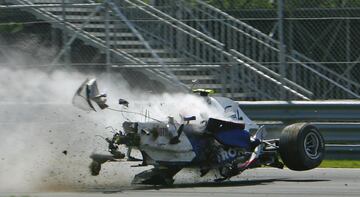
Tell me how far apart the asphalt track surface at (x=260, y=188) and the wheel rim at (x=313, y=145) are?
318 millimetres

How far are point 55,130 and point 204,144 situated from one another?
8.51 feet

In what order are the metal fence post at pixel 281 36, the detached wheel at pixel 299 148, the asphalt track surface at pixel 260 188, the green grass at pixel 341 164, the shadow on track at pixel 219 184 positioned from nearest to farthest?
the asphalt track surface at pixel 260 188
the shadow on track at pixel 219 184
the detached wheel at pixel 299 148
the green grass at pixel 341 164
the metal fence post at pixel 281 36

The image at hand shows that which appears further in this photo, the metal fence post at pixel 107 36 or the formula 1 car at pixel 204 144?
the metal fence post at pixel 107 36

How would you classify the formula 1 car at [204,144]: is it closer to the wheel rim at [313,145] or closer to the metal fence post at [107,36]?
the wheel rim at [313,145]

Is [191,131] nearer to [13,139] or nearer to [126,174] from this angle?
[126,174]

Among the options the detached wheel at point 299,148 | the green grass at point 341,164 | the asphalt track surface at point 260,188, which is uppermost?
the detached wheel at point 299,148

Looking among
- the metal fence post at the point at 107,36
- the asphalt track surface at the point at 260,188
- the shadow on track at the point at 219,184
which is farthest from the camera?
the metal fence post at the point at 107,36

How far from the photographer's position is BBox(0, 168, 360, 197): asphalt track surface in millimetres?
10820

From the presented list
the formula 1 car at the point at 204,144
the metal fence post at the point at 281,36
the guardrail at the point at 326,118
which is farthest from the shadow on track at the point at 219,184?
the metal fence post at the point at 281,36

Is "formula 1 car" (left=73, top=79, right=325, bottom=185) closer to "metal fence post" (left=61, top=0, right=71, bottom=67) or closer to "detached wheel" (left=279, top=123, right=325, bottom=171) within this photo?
"detached wheel" (left=279, top=123, right=325, bottom=171)

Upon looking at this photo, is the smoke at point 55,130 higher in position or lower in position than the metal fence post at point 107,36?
lower

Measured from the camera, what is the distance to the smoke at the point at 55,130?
12.3 m

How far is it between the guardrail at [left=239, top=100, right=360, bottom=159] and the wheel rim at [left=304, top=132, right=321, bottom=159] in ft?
9.43

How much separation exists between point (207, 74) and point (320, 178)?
493 centimetres
